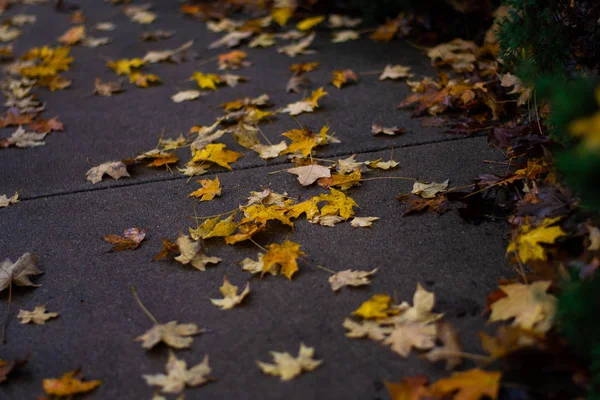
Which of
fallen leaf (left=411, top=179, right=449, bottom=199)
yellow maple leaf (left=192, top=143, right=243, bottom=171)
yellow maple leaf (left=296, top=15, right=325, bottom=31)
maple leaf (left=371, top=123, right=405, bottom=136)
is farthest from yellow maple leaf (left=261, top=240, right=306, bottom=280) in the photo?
yellow maple leaf (left=296, top=15, right=325, bottom=31)

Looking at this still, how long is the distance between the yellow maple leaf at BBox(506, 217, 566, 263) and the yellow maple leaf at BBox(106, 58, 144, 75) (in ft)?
11.4

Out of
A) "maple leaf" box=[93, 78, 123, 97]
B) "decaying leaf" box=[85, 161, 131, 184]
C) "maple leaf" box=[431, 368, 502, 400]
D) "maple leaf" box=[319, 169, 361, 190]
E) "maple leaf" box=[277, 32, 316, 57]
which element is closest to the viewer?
"maple leaf" box=[431, 368, 502, 400]

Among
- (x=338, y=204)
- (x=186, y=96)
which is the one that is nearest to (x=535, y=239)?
(x=338, y=204)

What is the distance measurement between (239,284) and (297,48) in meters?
2.81

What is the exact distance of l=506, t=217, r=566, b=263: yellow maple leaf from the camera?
2240 millimetres

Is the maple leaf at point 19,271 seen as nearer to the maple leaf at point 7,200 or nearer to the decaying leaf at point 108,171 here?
the maple leaf at point 7,200

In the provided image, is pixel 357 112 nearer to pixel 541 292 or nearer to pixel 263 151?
pixel 263 151

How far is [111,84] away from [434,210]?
2.85 m

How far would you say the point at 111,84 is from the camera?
4.66 meters

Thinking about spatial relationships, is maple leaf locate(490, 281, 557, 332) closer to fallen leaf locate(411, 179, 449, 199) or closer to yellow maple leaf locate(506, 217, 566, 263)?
yellow maple leaf locate(506, 217, 566, 263)

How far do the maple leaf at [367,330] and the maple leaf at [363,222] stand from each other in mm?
631

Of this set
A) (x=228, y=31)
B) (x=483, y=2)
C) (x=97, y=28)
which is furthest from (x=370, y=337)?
(x=97, y=28)

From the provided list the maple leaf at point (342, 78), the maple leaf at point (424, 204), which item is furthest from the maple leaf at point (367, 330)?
the maple leaf at point (342, 78)

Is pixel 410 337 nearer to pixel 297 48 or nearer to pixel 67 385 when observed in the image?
pixel 67 385
